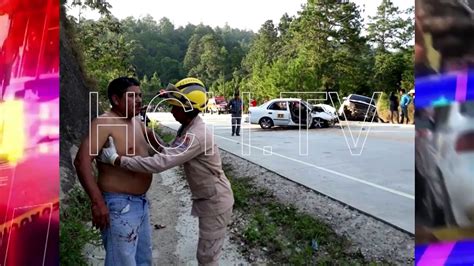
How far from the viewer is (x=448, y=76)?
2.31 m

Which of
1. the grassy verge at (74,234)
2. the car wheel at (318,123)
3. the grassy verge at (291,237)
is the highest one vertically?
the car wheel at (318,123)

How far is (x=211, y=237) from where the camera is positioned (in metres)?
2.91

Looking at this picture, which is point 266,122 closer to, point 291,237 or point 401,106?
point 401,106

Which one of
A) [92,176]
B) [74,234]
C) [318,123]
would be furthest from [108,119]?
[318,123]

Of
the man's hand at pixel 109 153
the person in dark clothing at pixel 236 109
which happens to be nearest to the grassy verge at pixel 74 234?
the man's hand at pixel 109 153

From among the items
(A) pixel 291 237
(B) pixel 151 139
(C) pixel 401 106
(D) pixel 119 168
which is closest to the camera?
(D) pixel 119 168

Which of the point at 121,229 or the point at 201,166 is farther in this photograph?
the point at 201,166

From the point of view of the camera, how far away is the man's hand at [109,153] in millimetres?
2533

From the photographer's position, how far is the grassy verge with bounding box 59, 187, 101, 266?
3648 mm

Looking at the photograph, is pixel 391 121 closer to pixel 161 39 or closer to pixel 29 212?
pixel 29 212

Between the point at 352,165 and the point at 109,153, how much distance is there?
7.30 m

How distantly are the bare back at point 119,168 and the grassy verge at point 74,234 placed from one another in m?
1.28

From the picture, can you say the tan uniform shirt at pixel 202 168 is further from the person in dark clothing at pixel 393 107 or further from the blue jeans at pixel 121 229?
the person in dark clothing at pixel 393 107

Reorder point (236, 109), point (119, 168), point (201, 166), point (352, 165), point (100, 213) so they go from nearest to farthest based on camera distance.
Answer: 1. point (100, 213)
2. point (119, 168)
3. point (201, 166)
4. point (352, 165)
5. point (236, 109)
